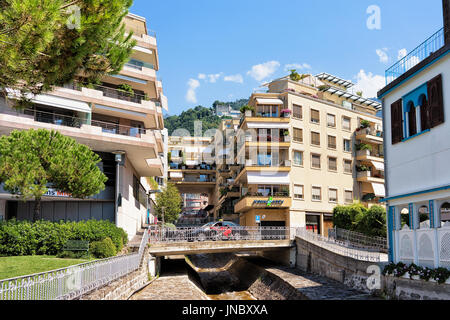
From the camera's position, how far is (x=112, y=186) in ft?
105

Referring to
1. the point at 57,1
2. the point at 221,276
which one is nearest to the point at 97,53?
the point at 57,1

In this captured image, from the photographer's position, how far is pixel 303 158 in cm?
4512

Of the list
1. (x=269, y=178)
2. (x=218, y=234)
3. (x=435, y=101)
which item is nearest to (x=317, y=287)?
(x=218, y=234)

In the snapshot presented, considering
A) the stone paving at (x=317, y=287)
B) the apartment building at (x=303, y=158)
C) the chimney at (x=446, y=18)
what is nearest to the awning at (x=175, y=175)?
the apartment building at (x=303, y=158)

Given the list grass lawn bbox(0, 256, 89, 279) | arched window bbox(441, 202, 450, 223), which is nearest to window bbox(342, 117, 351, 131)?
arched window bbox(441, 202, 450, 223)

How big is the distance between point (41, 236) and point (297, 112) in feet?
99.1

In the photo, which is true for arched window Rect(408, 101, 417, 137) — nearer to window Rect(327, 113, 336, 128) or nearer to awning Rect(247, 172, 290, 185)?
awning Rect(247, 172, 290, 185)

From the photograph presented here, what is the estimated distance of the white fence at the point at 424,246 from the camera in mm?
15078

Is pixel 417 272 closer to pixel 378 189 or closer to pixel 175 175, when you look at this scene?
pixel 378 189

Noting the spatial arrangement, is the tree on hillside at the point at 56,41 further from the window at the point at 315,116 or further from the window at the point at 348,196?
the window at the point at 348,196

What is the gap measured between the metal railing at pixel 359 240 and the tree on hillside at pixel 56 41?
2258 cm

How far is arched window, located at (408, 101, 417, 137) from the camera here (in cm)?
1752
